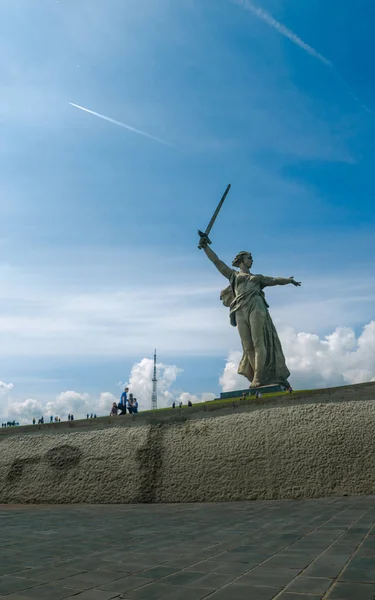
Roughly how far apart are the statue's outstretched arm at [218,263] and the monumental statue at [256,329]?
0.47 m

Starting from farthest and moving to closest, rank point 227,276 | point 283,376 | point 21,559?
point 227,276
point 283,376
point 21,559

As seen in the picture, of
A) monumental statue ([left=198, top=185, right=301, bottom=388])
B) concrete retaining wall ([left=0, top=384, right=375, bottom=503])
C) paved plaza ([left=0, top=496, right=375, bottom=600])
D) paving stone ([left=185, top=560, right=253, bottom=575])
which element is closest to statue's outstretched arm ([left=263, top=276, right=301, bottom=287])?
monumental statue ([left=198, top=185, right=301, bottom=388])

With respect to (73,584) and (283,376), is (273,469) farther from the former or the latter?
(283,376)

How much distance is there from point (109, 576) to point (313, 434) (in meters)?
6.80

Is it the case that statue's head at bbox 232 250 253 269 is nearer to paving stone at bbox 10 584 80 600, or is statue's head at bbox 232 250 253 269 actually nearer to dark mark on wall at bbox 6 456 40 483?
dark mark on wall at bbox 6 456 40 483

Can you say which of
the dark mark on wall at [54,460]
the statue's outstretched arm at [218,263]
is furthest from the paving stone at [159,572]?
the statue's outstretched arm at [218,263]

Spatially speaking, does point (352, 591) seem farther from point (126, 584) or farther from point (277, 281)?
point (277, 281)

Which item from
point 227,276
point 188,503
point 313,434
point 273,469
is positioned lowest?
point 188,503

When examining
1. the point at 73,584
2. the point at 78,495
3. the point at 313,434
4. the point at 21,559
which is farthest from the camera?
the point at 78,495

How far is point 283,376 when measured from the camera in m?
19.3

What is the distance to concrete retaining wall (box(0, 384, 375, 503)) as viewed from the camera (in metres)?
9.17

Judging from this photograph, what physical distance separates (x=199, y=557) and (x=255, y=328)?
15356mm

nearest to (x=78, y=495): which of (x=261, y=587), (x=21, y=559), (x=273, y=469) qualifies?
(x=273, y=469)

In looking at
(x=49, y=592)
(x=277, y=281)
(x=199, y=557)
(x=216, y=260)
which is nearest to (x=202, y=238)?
(x=216, y=260)
